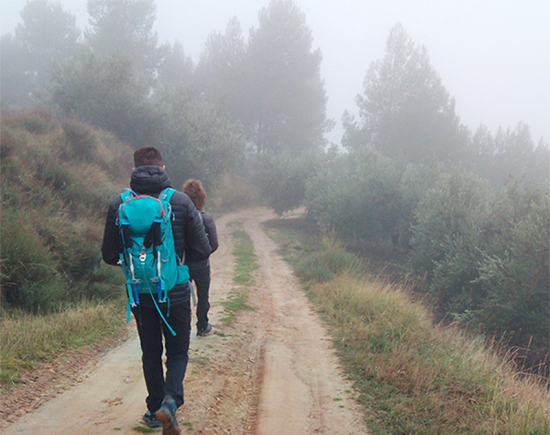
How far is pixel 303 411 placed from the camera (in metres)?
4.39

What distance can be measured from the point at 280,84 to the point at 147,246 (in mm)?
41526

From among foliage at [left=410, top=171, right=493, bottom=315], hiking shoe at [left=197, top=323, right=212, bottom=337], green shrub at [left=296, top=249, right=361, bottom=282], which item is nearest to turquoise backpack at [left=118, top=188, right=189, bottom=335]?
hiking shoe at [left=197, top=323, right=212, bottom=337]

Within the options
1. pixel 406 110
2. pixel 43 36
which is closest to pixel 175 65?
pixel 43 36

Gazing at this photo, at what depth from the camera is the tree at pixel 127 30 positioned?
4056 centimetres

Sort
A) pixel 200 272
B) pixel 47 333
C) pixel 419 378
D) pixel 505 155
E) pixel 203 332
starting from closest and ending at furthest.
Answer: pixel 419 378
pixel 47 333
pixel 200 272
pixel 203 332
pixel 505 155

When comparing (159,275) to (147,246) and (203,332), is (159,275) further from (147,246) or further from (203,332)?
(203,332)

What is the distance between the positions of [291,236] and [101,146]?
929cm

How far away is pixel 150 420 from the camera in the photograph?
11.7 ft

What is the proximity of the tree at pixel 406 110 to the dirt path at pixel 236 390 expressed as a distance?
32.9 metres

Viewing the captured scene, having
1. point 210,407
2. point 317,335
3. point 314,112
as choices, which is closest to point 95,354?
point 210,407

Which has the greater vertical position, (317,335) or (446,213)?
(446,213)

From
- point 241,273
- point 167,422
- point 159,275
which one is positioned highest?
point 159,275

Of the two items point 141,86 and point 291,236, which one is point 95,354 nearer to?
point 291,236

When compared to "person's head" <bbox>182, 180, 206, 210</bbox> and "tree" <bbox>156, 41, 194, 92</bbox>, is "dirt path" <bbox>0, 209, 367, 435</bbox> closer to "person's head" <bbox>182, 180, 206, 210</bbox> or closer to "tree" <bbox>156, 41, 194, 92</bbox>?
"person's head" <bbox>182, 180, 206, 210</bbox>
